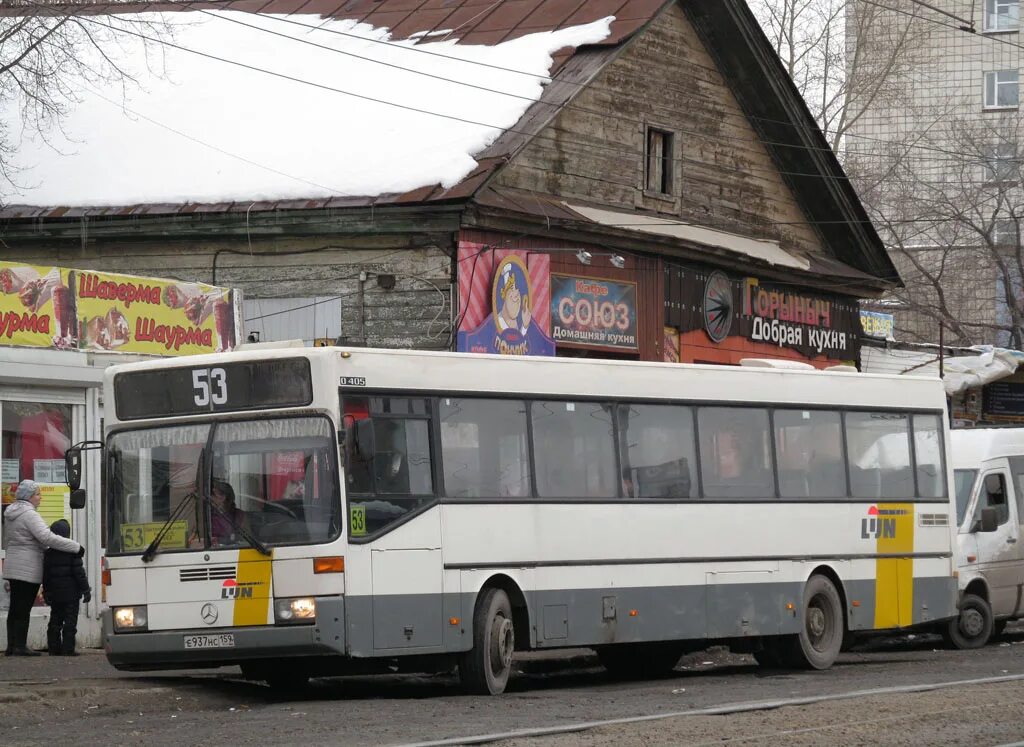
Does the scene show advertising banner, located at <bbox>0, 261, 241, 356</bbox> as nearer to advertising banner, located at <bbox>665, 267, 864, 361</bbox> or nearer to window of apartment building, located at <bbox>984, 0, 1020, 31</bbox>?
advertising banner, located at <bbox>665, 267, 864, 361</bbox>

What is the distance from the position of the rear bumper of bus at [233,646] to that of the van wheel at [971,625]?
9.26m

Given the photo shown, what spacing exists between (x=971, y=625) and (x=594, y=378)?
7034mm

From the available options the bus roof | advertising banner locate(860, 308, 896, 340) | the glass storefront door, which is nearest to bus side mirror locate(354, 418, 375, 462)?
the bus roof

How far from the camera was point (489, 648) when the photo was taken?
13.3m

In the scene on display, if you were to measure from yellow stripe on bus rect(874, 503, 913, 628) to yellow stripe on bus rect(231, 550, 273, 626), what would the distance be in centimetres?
693

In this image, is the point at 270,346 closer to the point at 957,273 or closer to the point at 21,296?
the point at 21,296

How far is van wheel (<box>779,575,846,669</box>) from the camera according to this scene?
16328 mm

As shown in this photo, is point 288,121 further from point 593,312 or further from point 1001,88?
point 1001,88

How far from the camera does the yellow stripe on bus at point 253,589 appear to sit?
40.8ft

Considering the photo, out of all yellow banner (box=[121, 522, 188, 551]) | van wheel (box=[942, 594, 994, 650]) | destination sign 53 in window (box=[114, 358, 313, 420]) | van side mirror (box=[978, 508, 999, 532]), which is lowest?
van wheel (box=[942, 594, 994, 650])

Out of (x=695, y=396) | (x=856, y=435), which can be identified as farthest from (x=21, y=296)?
(x=856, y=435)

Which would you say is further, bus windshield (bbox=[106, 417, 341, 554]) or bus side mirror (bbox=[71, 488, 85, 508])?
bus side mirror (bbox=[71, 488, 85, 508])

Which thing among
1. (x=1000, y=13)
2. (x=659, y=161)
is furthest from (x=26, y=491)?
(x=1000, y=13)

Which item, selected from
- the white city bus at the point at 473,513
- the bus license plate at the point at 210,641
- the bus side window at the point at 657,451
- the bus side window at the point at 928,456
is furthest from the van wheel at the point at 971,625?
the bus license plate at the point at 210,641
